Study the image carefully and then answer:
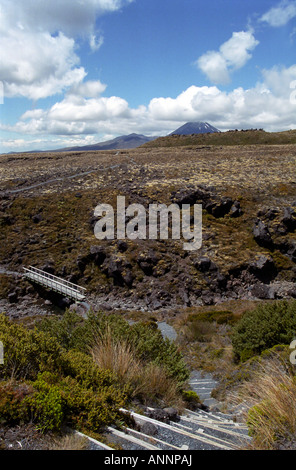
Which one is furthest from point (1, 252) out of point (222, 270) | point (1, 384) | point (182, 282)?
point (1, 384)

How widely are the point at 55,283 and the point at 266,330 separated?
18294 millimetres

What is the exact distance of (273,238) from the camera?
86.6ft

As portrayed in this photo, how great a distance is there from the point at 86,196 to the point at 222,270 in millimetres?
18810

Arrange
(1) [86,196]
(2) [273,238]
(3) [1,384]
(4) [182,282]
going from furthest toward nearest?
(1) [86,196] → (2) [273,238] → (4) [182,282] → (3) [1,384]

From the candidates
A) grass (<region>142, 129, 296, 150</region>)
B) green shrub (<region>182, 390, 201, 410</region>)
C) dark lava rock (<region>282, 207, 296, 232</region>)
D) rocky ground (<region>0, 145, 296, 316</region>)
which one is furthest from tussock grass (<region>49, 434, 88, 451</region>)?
grass (<region>142, 129, 296, 150</region>)

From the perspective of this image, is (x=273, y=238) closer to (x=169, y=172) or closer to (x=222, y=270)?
(x=222, y=270)

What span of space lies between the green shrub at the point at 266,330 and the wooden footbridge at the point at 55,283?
48.2ft

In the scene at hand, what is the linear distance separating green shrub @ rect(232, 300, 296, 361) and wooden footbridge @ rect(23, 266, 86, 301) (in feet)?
48.2

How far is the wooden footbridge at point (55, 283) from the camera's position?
2306 centimetres

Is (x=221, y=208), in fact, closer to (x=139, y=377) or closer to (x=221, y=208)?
(x=221, y=208)

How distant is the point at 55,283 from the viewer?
24.1 m

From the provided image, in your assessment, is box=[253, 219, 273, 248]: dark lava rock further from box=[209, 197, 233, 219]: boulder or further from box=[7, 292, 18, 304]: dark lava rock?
box=[7, 292, 18, 304]: dark lava rock

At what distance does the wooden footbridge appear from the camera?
2306cm

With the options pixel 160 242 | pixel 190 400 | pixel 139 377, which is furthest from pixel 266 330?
pixel 160 242
